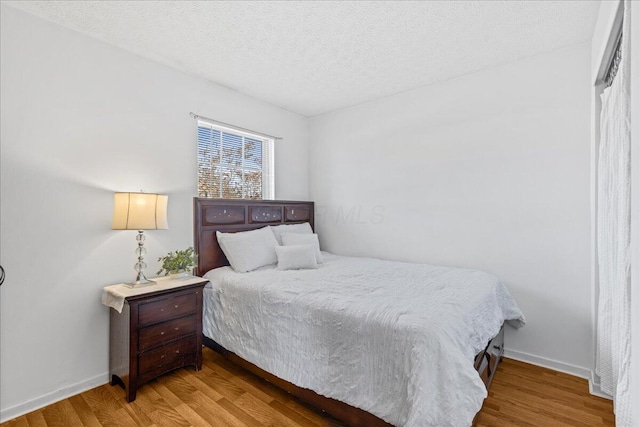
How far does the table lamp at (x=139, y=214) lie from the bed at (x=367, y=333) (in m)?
0.57

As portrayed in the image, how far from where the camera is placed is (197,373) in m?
2.44

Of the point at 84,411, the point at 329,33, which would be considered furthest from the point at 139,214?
the point at 329,33

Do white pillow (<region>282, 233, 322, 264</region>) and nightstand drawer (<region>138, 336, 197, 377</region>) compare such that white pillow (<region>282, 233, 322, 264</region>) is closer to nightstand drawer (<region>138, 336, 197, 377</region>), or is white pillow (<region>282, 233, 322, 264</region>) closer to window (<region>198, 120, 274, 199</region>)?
window (<region>198, 120, 274, 199</region>)

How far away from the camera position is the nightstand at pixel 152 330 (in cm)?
212

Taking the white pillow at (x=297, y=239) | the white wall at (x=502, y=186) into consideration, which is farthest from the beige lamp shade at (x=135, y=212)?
the white wall at (x=502, y=186)

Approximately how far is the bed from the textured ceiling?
4.61ft

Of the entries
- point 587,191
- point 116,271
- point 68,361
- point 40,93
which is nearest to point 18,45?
point 40,93

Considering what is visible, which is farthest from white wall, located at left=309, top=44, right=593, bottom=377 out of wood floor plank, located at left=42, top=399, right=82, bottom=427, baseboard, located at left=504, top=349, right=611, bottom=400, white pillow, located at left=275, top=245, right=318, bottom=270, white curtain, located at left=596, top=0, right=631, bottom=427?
wood floor plank, located at left=42, top=399, right=82, bottom=427

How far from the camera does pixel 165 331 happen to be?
90.5 inches

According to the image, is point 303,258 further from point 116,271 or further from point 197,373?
point 116,271

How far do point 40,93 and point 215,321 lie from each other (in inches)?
83.6

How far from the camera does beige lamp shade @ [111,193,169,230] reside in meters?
2.20

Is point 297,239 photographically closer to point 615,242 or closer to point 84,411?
point 84,411

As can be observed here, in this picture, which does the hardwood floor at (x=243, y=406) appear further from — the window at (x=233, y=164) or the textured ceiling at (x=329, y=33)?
the textured ceiling at (x=329, y=33)
